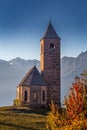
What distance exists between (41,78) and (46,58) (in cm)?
803

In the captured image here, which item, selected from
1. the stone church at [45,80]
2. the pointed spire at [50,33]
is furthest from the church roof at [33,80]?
the pointed spire at [50,33]

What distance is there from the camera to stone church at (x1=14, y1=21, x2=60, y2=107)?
298 ft

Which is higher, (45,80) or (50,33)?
(50,33)

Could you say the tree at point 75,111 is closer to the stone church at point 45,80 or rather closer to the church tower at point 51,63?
the stone church at point 45,80

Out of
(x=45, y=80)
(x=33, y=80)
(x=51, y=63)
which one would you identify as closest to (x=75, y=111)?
(x=33, y=80)

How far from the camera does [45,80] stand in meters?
96.3

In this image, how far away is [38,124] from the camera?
5734 centimetres

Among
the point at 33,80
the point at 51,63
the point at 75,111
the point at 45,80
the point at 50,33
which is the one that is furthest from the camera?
the point at 50,33

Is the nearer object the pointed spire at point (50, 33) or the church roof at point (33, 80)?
the church roof at point (33, 80)

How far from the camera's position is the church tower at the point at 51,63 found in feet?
317

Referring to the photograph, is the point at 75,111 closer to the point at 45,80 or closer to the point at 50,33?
the point at 45,80

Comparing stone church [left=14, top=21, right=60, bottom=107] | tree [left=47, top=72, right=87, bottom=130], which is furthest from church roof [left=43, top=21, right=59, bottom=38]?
tree [left=47, top=72, right=87, bottom=130]

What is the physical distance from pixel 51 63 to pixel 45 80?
5.03 metres

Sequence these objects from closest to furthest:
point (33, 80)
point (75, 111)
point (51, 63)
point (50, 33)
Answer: point (75, 111)
point (33, 80)
point (51, 63)
point (50, 33)
